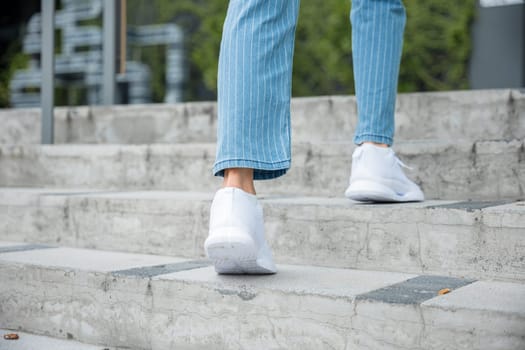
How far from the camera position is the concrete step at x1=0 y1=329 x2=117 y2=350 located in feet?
4.82

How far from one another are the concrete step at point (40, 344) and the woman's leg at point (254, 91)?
1.61ft

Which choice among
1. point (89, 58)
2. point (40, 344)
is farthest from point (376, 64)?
point (89, 58)

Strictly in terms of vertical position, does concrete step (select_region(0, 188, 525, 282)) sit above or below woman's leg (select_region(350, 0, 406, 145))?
below

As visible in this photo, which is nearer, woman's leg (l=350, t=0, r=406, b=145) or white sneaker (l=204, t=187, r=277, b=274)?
white sneaker (l=204, t=187, r=277, b=274)

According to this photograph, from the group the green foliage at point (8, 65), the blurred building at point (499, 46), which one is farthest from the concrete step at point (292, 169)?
the green foliage at point (8, 65)

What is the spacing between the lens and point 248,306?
4.28 ft

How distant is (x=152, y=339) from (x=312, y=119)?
4.19 ft

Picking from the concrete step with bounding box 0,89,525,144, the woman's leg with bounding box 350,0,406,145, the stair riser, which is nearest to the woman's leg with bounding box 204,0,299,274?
the stair riser

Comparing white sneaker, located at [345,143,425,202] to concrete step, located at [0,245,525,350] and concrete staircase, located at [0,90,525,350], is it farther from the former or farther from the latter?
concrete step, located at [0,245,525,350]

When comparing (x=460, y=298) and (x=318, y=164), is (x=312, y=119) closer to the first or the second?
(x=318, y=164)

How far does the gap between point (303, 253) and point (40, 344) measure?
0.59 meters

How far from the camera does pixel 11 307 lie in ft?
5.31

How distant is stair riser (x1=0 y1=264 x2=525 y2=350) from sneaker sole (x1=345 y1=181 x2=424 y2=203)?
0.43 metres

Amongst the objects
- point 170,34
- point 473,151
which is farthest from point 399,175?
point 170,34
